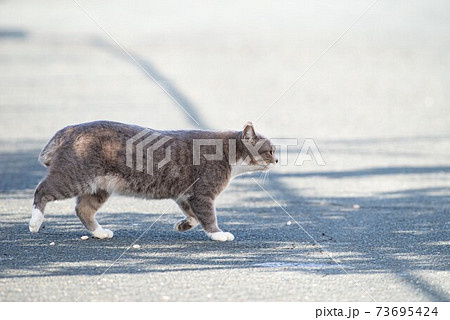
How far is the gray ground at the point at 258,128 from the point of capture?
22.4 ft

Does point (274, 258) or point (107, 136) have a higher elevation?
point (107, 136)

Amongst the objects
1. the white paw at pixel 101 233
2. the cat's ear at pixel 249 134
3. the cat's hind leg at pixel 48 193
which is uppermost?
the cat's ear at pixel 249 134

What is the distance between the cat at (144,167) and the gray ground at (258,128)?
275 mm

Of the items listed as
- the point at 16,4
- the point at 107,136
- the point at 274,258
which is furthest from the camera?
the point at 16,4

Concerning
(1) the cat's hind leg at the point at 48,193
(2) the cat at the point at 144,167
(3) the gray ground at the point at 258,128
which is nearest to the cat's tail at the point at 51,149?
(2) the cat at the point at 144,167

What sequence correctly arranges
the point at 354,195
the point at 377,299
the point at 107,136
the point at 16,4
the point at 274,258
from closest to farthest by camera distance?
the point at 377,299 < the point at 274,258 < the point at 107,136 < the point at 354,195 < the point at 16,4

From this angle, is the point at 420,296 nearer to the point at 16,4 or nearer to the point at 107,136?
the point at 107,136

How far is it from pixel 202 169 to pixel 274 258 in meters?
1.30

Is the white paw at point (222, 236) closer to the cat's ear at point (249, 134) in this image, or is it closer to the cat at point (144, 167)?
the cat at point (144, 167)

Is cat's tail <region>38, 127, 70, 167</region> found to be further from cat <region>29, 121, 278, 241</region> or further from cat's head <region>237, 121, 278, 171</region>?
cat's head <region>237, 121, 278, 171</region>

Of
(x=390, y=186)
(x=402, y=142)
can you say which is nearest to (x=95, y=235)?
(x=390, y=186)

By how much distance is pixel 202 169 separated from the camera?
27.3 ft

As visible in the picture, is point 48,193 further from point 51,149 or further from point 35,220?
point 51,149

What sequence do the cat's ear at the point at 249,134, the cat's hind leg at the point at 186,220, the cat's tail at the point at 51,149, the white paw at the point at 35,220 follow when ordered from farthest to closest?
the cat's ear at the point at 249,134, the cat's hind leg at the point at 186,220, the cat's tail at the point at 51,149, the white paw at the point at 35,220
